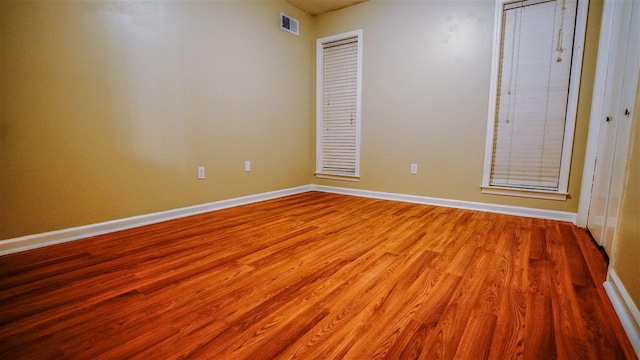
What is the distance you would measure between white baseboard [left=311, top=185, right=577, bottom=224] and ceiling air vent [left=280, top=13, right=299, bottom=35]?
2201mm

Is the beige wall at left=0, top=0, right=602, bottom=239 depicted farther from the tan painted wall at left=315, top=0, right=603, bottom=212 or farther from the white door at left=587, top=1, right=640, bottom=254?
the white door at left=587, top=1, right=640, bottom=254

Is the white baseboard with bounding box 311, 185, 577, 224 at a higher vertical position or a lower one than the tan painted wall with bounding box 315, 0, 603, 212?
lower

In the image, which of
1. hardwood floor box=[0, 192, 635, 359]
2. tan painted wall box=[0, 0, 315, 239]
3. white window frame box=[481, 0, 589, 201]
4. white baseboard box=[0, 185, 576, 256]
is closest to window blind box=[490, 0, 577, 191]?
white window frame box=[481, 0, 589, 201]

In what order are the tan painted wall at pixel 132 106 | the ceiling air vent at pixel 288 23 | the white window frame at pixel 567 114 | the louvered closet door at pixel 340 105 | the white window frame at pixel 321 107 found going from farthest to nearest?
the louvered closet door at pixel 340 105 → the white window frame at pixel 321 107 → the ceiling air vent at pixel 288 23 → the white window frame at pixel 567 114 → the tan painted wall at pixel 132 106

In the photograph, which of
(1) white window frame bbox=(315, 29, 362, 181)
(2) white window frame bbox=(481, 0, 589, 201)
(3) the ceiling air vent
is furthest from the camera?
(1) white window frame bbox=(315, 29, 362, 181)

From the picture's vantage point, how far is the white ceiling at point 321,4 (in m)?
3.85

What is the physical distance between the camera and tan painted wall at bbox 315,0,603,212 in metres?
3.12

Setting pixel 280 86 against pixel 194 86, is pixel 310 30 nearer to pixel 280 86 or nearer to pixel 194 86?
pixel 280 86

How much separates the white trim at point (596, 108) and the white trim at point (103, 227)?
327cm

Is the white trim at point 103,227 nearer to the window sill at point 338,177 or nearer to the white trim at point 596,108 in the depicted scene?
the window sill at point 338,177

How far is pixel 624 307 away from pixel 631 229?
0.32m

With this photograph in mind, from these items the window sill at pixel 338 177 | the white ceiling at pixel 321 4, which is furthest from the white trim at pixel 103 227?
the white ceiling at pixel 321 4

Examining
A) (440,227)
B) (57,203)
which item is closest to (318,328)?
(440,227)

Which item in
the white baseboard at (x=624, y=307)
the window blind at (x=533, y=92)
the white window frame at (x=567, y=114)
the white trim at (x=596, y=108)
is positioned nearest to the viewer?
the white baseboard at (x=624, y=307)
